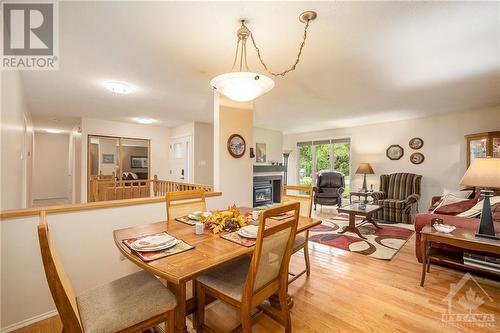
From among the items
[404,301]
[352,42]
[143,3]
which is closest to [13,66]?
[143,3]

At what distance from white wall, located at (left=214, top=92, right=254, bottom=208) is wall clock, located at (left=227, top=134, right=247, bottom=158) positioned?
0.05 m

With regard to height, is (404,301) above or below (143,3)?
below

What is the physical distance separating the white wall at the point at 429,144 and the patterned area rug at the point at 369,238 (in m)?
1.54

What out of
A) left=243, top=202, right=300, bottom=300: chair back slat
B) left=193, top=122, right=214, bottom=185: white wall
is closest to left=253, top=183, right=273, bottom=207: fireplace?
left=193, top=122, right=214, bottom=185: white wall

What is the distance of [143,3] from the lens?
1.55m

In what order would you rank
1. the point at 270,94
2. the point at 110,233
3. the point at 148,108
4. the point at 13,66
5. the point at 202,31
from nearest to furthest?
→ the point at 202,31, the point at 110,233, the point at 13,66, the point at 270,94, the point at 148,108

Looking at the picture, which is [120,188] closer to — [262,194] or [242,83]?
[262,194]

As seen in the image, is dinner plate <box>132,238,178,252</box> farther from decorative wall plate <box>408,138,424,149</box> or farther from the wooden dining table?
decorative wall plate <box>408,138,424,149</box>

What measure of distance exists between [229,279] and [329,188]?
5.06 meters

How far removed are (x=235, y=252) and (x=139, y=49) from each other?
6.89 feet

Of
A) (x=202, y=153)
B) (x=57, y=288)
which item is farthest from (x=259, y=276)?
(x=202, y=153)

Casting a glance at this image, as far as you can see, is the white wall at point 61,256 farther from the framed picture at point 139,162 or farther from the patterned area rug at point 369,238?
the framed picture at point 139,162

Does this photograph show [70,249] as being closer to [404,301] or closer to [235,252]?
[235,252]

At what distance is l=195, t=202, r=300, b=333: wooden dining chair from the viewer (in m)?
1.26
